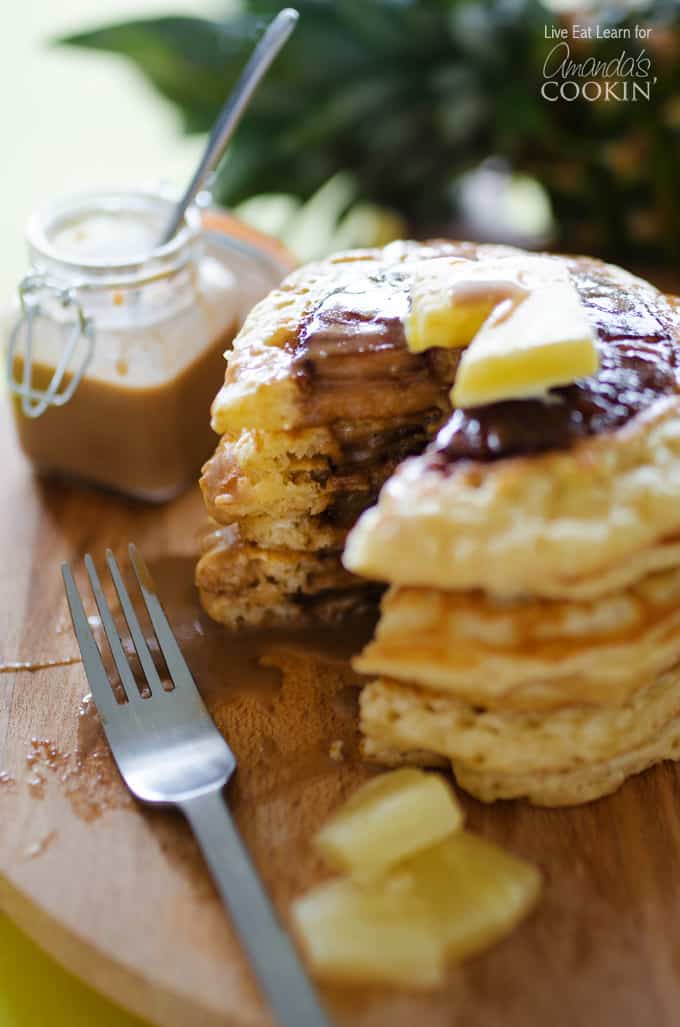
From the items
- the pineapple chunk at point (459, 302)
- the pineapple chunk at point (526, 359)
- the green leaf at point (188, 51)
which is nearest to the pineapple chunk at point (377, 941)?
the pineapple chunk at point (526, 359)

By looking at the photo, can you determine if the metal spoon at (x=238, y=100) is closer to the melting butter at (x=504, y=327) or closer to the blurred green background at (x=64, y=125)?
the melting butter at (x=504, y=327)

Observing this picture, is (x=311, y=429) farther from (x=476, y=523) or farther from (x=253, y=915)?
(x=253, y=915)

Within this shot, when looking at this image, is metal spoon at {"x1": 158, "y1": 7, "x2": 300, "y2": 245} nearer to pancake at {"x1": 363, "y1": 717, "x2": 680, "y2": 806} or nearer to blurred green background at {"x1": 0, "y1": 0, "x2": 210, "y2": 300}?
blurred green background at {"x1": 0, "y1": 0, "x2": 210, "y2": 300}

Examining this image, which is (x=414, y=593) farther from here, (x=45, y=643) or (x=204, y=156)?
(x=204, y=156)

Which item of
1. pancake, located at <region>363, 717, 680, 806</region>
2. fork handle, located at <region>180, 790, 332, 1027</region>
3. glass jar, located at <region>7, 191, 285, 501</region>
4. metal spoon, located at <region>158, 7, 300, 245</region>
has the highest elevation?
metal spoon, located at <region>158, 7, 300, 245</region>

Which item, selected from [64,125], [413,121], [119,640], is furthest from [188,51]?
[119,640]

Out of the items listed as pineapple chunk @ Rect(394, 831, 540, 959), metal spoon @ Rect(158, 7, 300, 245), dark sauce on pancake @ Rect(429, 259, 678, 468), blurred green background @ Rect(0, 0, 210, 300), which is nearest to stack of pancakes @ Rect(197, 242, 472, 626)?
dark sauce on pancake @ Rect(429, 259, 678, 468)
